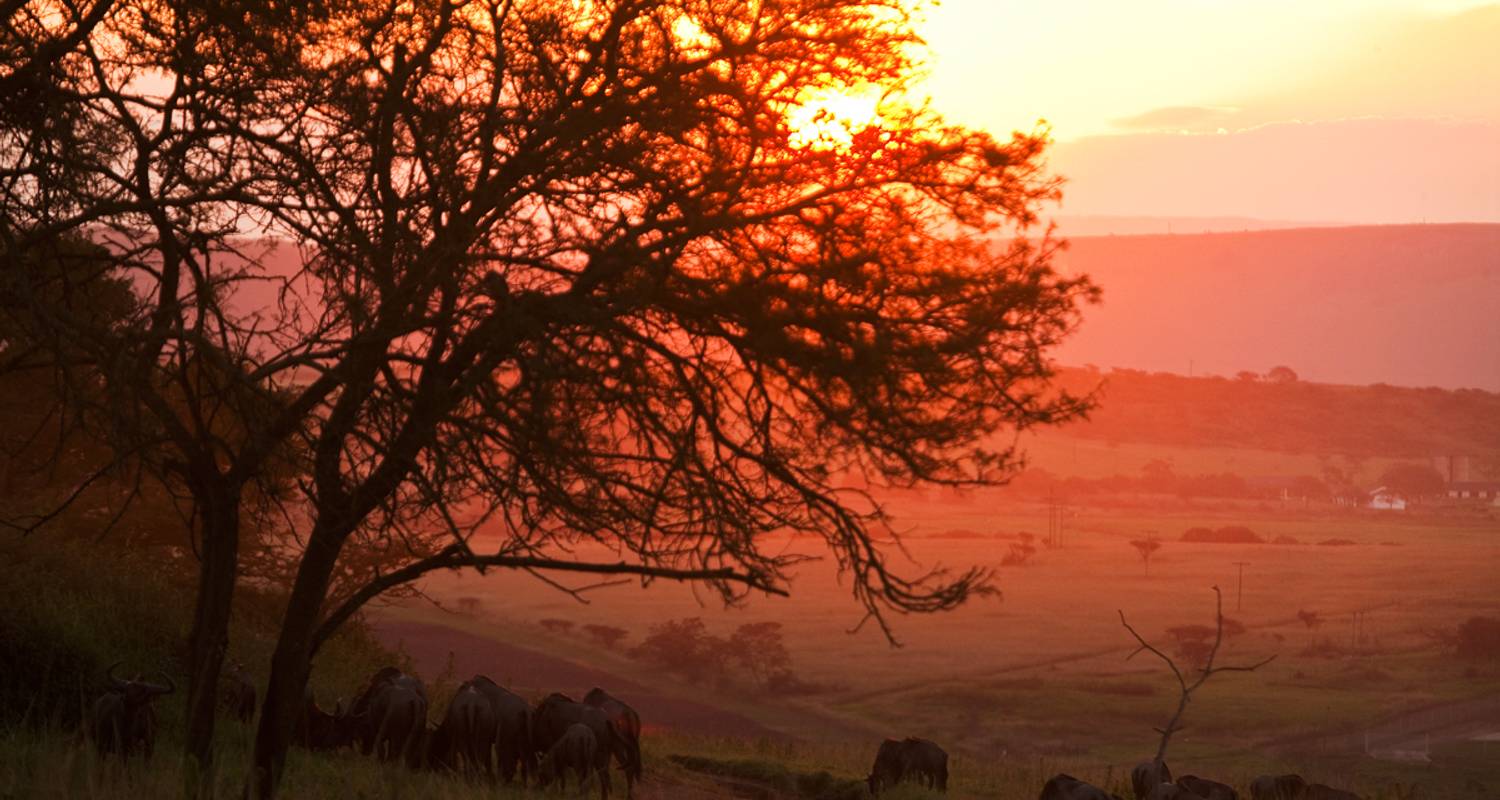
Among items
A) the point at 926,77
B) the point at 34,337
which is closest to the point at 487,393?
the point at 34,337

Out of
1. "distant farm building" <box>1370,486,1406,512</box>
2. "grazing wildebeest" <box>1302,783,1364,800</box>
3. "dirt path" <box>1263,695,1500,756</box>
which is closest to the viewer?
"grazing wildebeest" <box>1302,783,1364,800</box>

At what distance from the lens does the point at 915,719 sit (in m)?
67.1

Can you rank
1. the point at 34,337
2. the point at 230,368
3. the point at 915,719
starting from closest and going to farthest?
1. the point at 230,368
2. the point at 34,337
3. the point at 915,719

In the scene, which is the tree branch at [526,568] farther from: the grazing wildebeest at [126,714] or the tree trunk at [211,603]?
the grazing wildebeest at [126,714]

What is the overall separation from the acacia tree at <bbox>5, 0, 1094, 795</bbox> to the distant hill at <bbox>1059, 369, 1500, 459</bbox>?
16218cm

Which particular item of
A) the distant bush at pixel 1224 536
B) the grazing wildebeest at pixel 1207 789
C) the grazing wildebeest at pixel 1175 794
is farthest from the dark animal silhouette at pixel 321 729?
the distant bush at pixel 1224 536

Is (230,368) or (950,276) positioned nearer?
(230,368)

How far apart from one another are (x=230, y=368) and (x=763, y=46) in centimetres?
467

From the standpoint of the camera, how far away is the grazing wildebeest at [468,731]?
49.8 feet

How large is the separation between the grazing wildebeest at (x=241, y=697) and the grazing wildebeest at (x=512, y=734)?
2716 mm

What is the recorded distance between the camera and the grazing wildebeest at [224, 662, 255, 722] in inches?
659

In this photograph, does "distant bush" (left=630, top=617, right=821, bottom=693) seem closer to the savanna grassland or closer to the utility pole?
the savanna grassland

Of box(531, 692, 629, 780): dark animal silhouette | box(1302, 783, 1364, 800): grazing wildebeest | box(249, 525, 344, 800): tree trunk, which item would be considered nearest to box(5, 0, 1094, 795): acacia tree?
box(249, 525, 344, 800): tree trunk

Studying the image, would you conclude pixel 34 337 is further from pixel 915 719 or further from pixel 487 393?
pixel 915 719
